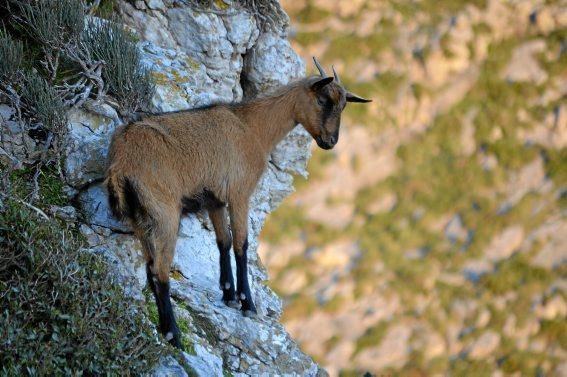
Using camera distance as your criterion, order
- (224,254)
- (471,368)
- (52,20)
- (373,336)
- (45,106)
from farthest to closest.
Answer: (373,336) → (471,368) → (52,20) → (224,254) → (45,106)

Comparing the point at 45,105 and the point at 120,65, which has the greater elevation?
the point at 120,65

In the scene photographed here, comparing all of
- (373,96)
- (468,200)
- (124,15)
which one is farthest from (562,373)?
(124,15)

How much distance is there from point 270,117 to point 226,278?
1608 millimetres

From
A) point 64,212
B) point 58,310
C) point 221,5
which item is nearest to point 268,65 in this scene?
point 221,5

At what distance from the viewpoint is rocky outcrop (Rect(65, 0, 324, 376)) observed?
650 cm

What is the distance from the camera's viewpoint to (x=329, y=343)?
62.4ft

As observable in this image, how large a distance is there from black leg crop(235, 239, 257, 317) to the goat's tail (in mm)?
1324

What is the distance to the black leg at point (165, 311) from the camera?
19.5 feet

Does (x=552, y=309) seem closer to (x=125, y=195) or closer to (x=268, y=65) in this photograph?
(x=268, y=65)

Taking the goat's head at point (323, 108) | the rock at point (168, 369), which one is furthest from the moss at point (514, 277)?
the rock at point (168, 369)

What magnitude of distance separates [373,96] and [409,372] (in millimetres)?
7861

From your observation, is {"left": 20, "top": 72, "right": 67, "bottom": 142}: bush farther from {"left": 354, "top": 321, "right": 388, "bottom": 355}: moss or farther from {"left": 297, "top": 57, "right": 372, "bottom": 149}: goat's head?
{"left": 354, "top": 321, "right": 388, "bottom": 355}: moss

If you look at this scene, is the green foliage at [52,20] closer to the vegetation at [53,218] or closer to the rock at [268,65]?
the vegetation at [53,218]

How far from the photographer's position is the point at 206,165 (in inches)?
257
